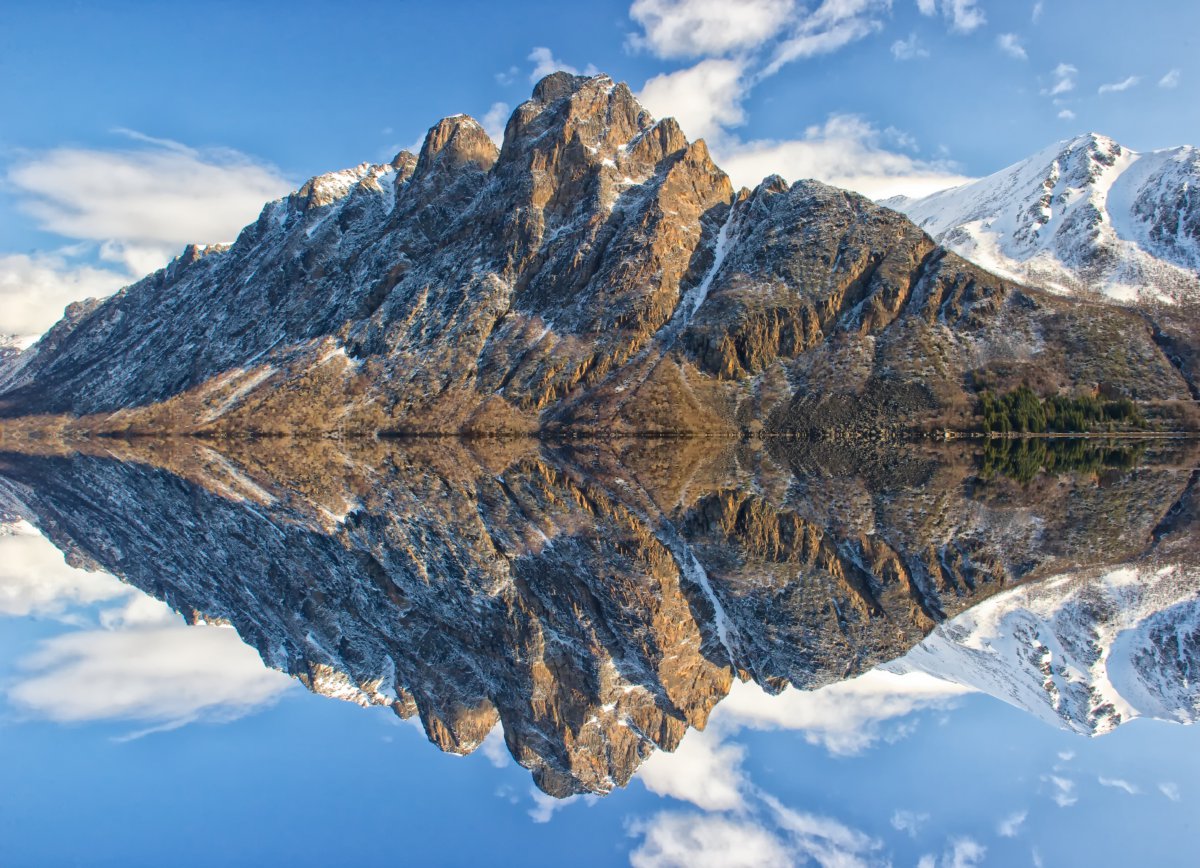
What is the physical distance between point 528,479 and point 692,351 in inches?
2760

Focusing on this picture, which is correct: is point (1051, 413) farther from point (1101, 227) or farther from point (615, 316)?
point (615, 316)

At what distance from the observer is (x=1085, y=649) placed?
2823 centimetres

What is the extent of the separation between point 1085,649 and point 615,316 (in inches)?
4423

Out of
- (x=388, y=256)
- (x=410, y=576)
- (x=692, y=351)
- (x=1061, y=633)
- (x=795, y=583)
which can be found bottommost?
(x=1061, y=633)

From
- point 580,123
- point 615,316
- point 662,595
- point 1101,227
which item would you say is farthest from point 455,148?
point 662,595

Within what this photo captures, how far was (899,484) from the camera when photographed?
55312 mm

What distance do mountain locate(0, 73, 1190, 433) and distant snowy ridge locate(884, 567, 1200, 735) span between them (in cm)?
8164

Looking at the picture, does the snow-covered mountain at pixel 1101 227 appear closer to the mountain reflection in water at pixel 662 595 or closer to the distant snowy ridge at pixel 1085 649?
the mountain reflection in water at pixel 662 595

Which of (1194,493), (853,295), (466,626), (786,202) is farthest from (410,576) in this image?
(786,202)

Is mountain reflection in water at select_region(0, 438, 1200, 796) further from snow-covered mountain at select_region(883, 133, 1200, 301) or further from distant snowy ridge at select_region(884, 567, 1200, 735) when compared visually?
snow-covered mountain at select_region(883, 133, 1200, 301)

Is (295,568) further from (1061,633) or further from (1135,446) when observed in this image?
(1135,446)

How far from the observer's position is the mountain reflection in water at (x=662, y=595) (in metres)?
27.6

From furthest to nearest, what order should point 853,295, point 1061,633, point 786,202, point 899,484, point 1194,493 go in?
point 786,202 → point 853,295 → point 899,484 → point 1194,493 → point 1061,633

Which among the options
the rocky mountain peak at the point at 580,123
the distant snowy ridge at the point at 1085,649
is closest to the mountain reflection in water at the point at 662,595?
the distant snowy ridge at the point at 1085,649
